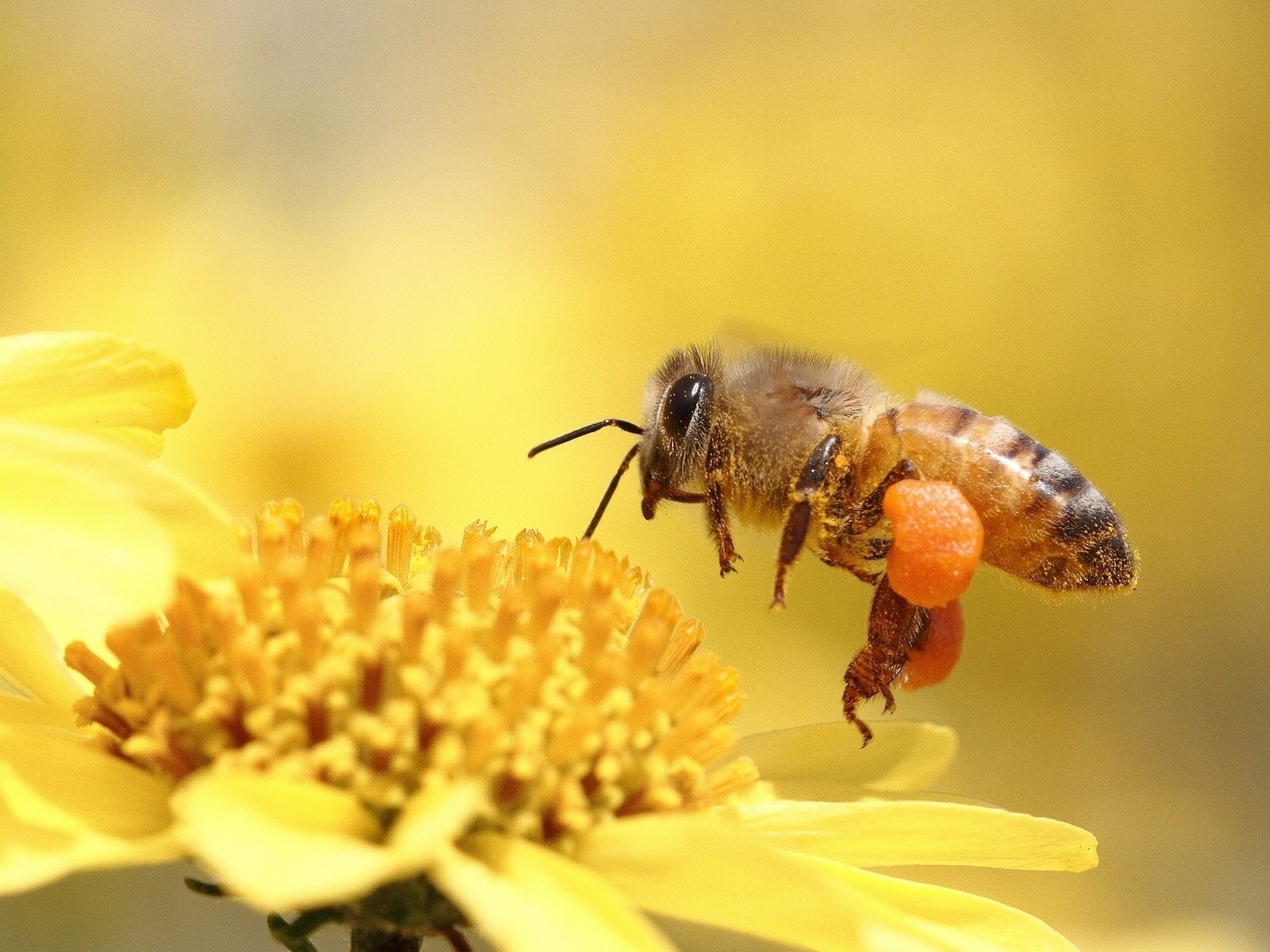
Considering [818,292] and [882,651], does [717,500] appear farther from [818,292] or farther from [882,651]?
[818,292]

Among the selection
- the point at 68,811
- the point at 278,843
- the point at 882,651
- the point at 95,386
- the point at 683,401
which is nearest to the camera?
the point at 278,843

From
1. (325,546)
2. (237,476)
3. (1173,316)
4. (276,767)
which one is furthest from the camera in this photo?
(1173,316)

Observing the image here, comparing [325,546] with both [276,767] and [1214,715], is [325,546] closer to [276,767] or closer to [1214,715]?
[276,767]

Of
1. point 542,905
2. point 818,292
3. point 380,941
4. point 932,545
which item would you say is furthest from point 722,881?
point 818,292

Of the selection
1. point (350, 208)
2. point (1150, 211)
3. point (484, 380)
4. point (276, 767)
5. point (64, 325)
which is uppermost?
point (1150, 211)

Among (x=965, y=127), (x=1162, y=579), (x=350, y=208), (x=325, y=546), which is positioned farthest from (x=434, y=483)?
(x=325, y=546)

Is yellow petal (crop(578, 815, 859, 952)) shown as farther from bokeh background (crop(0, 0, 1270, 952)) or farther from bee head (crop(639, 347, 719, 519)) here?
bokeh background (crop(0, 0, 1270, 952))
